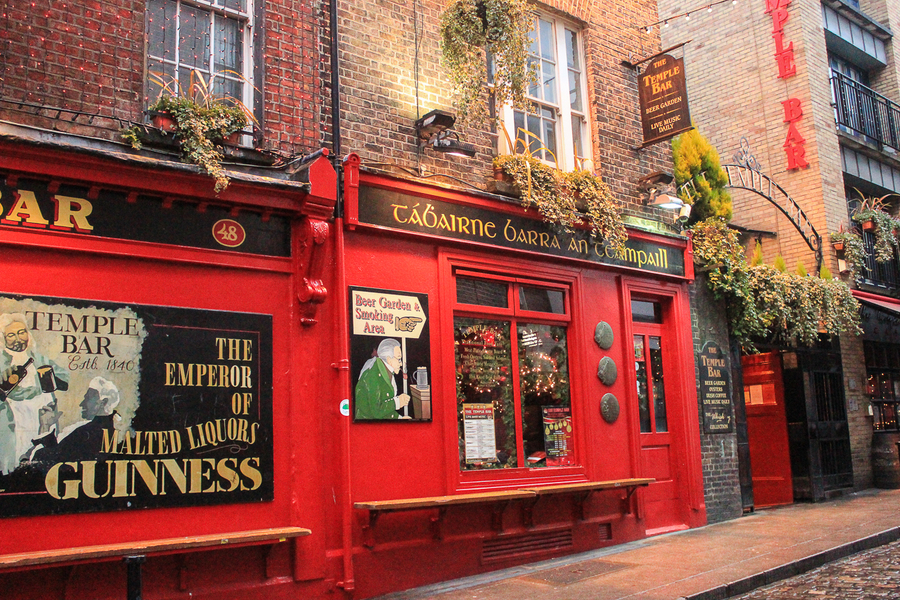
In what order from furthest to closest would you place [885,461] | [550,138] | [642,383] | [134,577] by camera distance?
[885,461], [642,383], [550,138], [134,577]

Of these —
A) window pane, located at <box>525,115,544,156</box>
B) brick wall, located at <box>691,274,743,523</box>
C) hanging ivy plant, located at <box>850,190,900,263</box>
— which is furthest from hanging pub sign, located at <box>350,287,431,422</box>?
hanging ivy plant, located at <box>850,190,900,263</box>

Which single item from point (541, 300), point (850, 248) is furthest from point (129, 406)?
point (850, 248)

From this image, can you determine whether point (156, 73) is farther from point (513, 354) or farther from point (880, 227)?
point (880, 227)

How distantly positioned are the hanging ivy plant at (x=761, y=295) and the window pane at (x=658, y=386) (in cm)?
144

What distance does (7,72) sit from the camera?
5809 mm

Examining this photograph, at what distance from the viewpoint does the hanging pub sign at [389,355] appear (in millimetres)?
7285

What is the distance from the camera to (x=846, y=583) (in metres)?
6.94

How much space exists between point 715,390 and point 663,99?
4.11m

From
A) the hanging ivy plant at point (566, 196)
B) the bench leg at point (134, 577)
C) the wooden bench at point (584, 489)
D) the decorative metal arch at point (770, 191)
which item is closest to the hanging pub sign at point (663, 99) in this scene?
the hanging ivy plant at point (566, 196)

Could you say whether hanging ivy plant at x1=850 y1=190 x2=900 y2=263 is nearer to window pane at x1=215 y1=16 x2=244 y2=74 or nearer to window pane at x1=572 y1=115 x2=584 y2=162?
window pane at x1=572 y1=115 x2=584 y2=162

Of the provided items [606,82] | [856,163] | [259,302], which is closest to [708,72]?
[856,163]

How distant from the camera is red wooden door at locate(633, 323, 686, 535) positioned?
395 inches

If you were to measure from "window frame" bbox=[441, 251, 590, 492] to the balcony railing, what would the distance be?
9.83m

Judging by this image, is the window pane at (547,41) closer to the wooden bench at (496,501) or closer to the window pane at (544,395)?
the window pane at (544,395)
